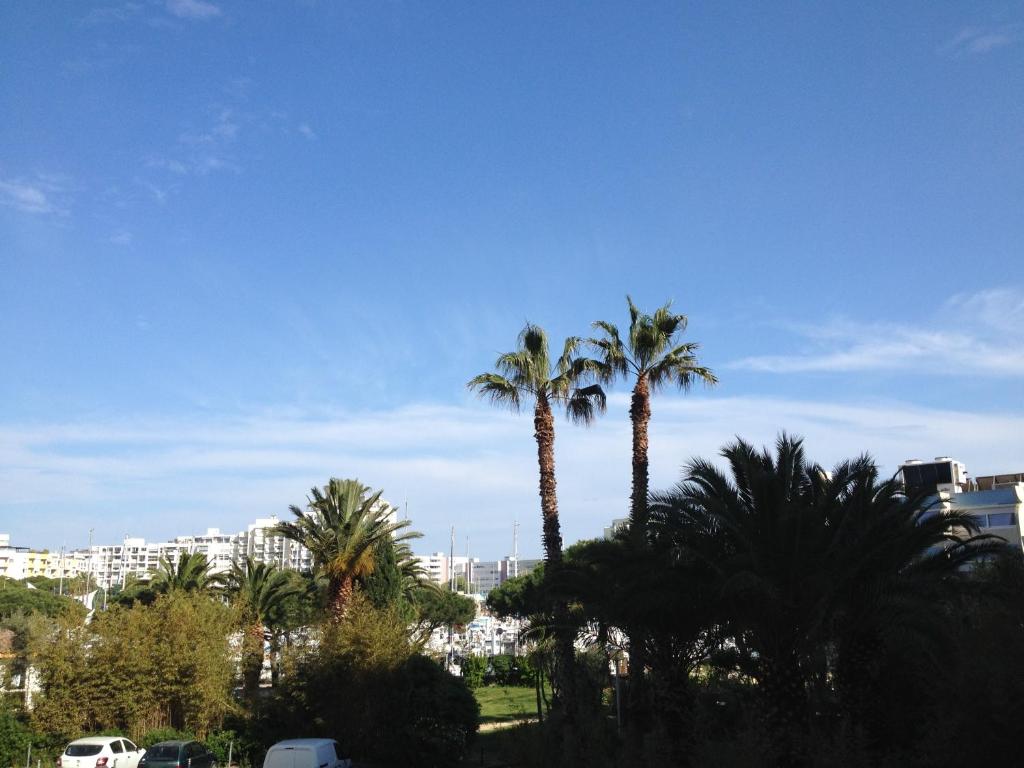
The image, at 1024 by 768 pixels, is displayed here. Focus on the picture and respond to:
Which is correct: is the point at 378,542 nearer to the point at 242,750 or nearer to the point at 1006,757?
the point at 242,750

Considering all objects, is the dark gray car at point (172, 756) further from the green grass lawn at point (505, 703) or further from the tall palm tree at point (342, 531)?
the green grass lawn at point (505, 703)

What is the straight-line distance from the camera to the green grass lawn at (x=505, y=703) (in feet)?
137

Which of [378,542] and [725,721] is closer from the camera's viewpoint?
[725,721]

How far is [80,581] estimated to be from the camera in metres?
131

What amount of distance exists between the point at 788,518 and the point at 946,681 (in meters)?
3.89

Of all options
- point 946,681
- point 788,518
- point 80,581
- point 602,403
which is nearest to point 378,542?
point 602,403

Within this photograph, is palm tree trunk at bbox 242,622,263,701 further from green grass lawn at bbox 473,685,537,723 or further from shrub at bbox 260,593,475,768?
green grass lawn at bbox 473,685,537,723

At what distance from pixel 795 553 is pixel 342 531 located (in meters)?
21.3

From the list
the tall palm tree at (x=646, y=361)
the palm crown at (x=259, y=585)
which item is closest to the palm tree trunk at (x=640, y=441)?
the tall palm tree at (x=646, y=361)

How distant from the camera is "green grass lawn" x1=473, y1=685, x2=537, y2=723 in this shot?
41.8 m

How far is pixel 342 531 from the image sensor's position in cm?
3397

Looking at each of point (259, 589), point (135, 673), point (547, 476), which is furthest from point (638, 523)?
point (259, 589)

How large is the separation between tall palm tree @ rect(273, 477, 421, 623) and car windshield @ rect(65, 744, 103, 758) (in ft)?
34.6

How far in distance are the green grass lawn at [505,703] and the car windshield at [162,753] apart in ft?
52.9
